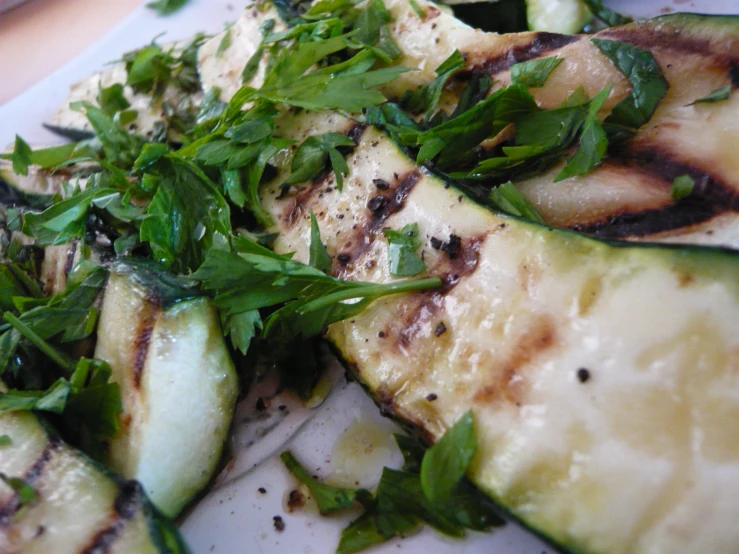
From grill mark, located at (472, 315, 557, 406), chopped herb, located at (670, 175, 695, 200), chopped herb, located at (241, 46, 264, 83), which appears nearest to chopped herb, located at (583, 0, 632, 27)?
chopped herb, located at (670, 175, 695, 200)

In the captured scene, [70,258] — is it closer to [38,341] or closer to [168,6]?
[38,341]

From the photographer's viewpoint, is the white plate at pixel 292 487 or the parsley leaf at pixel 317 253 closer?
the white plate at pixel 292 487

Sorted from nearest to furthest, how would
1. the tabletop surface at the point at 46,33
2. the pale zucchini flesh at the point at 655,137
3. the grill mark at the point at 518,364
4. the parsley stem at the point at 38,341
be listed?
the grill mark at the point at 518,364
the pale zucchini flesh at the point at 655,137
the parsley stem at the point at 38,341
the tabletop surface at the point at 46,33

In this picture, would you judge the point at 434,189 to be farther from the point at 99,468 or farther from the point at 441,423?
the point at 99,468

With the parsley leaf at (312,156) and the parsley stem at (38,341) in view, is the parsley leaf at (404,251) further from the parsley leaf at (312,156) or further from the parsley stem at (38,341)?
the parsley stem at (38,341)

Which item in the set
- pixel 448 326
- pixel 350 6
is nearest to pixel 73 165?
pixel 350 6

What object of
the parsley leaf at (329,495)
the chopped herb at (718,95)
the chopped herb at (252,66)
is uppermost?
the chopped herb at (252,66)

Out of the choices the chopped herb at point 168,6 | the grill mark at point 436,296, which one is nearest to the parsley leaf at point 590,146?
the grill mark at point 436,296
